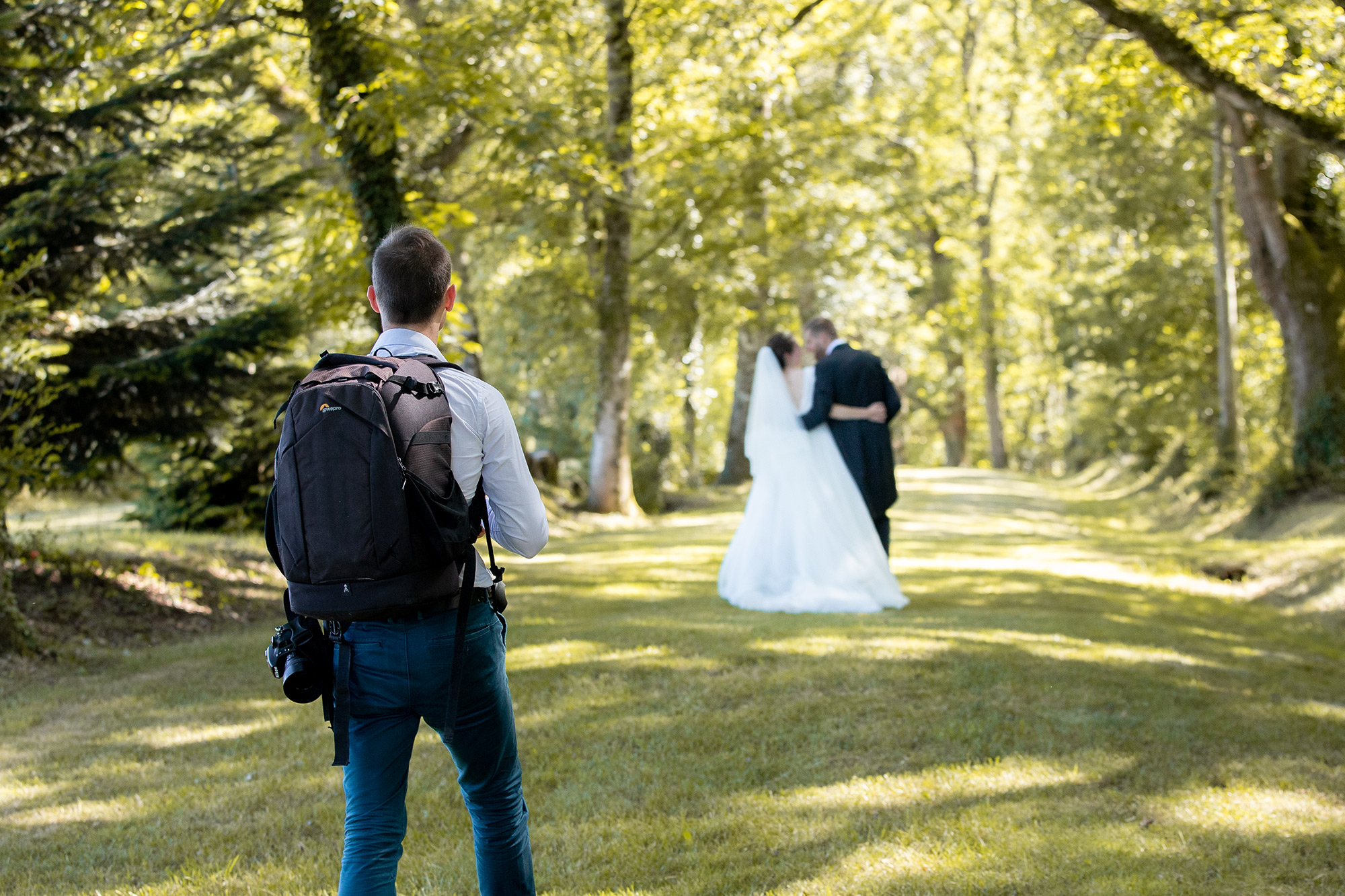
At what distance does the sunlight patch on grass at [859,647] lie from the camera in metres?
7.38

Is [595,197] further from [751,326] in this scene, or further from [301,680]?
[301,680]

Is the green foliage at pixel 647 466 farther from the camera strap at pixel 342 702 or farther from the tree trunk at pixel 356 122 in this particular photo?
the camera strap at pixel 342 702

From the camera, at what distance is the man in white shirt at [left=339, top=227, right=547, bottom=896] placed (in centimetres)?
283

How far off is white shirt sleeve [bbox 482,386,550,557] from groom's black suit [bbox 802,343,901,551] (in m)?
7.05

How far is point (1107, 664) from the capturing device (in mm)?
7379

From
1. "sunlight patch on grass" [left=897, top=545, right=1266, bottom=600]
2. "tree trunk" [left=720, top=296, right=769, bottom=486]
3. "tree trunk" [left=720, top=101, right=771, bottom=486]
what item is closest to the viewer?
"sunlight patch on grass" [left=897, top=545, right=1266, bottom=600]

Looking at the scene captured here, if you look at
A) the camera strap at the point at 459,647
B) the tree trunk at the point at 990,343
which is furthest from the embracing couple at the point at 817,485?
the tree trunk at the point at 990,343

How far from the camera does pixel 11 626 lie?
7883 millimetres

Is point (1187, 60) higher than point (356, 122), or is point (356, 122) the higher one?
point (1187, 60)

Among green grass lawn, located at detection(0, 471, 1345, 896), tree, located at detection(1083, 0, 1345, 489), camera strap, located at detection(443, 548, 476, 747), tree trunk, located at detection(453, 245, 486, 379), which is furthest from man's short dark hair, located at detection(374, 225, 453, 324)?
tree, located at detection(1083, 0, 1345, 489)

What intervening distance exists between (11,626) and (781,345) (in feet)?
22.1

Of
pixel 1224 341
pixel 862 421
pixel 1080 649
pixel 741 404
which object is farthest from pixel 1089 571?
pixel 741 404

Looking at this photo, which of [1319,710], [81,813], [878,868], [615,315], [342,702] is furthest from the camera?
[615,315]

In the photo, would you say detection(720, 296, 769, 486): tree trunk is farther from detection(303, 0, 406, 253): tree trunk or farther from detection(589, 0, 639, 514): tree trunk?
detection(303, 0, 406, 253): tree trunk
